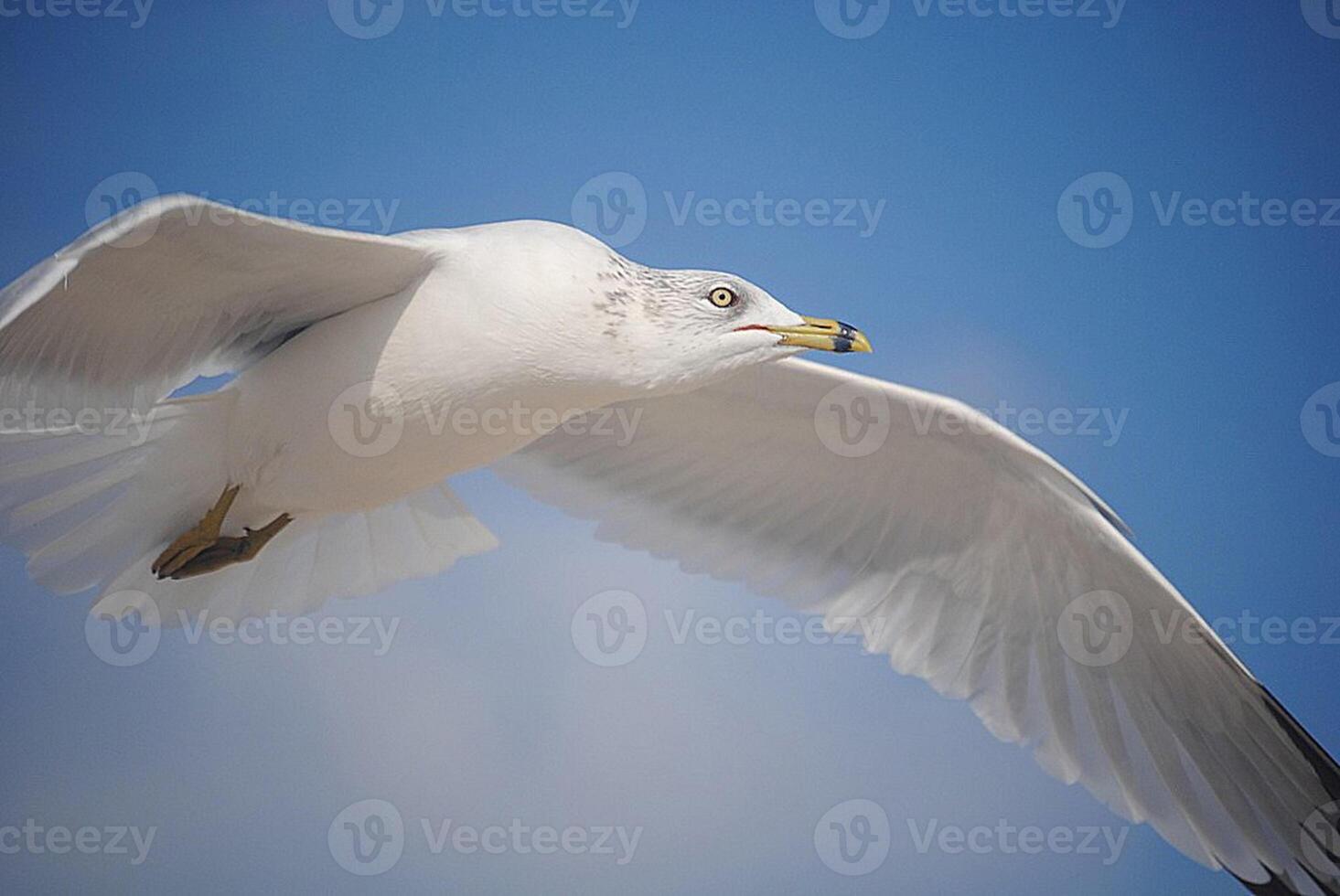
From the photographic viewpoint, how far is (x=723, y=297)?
6.18 feet

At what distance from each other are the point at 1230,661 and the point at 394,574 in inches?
54.8

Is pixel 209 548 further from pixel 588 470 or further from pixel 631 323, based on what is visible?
pixel 631 323

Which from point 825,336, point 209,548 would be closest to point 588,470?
point 209,548

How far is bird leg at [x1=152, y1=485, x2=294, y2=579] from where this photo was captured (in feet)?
7.20

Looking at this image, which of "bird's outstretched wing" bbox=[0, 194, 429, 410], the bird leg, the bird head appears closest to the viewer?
"bird's outstretched wing" bbox=[0, 194, 429, 410]

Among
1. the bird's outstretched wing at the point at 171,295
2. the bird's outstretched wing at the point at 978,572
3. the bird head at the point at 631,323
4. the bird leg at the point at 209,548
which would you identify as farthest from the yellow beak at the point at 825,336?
the bird leg at the point at 209,548

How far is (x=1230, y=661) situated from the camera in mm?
2277

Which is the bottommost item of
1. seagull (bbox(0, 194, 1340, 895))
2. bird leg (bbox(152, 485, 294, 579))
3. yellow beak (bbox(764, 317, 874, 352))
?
bird leg (bbox(152, 485, 294, 579))

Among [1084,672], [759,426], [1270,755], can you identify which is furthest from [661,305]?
[1270,755]

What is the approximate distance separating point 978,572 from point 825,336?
2.44ft

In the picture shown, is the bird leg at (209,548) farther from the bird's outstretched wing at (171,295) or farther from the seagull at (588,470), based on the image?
the bird's outstretched wing at (171,295)

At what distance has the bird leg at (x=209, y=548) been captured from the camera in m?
2.20

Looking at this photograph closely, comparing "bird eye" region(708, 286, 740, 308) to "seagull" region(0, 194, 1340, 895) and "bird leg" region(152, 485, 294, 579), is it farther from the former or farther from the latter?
"bird leg" region(152, 485, 294, 579)

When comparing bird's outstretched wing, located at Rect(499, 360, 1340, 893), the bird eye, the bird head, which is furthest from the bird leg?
the bird eye
